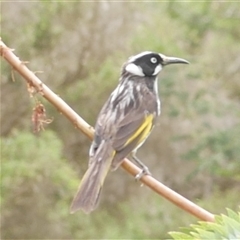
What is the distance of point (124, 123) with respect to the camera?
6.68 ft

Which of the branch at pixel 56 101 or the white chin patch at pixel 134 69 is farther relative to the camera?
the white chin patch at pixel 134 69

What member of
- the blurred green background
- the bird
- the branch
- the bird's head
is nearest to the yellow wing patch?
the bird

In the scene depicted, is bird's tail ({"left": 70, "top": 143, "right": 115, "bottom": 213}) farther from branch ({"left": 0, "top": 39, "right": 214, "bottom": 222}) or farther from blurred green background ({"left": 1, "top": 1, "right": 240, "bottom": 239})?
blurred green background ({"left": 1, "top": 1, "right": 240, "bottom": 239})

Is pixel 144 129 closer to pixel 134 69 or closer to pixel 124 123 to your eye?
pixel 124 123

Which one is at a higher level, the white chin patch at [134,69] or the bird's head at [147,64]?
the bird's head at [147,64]

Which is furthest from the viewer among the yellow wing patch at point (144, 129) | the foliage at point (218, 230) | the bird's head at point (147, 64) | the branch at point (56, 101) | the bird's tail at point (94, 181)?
the bird's head at point (147, 64)

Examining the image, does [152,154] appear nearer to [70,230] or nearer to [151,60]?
[70,230]

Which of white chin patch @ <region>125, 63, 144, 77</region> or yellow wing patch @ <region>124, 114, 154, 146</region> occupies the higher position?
white chin patch @ <region>125, 63, 144, 77</region>

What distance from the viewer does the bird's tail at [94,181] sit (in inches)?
55.9

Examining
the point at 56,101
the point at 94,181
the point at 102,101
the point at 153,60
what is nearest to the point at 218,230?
the point at 56,101

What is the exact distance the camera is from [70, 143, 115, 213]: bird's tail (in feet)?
4.66

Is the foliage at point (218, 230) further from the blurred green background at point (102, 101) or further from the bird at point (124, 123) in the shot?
the blurred green background at point (102, 101)

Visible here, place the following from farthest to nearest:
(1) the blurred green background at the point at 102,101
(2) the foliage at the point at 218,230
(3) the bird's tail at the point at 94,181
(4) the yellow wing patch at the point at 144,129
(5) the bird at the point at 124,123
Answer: (1) the blurred green background at the point at 102,101 < (4) the yellow wing patch at the point at 144,129 < (5) the bird at the point at 124,123 < (3) the bird's tail at the point at 94,181 < (2) the foliage at the point at 218,230

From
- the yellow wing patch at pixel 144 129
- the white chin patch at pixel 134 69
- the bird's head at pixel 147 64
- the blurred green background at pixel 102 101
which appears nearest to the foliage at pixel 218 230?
the yellow wing patch at pixel 144 129
